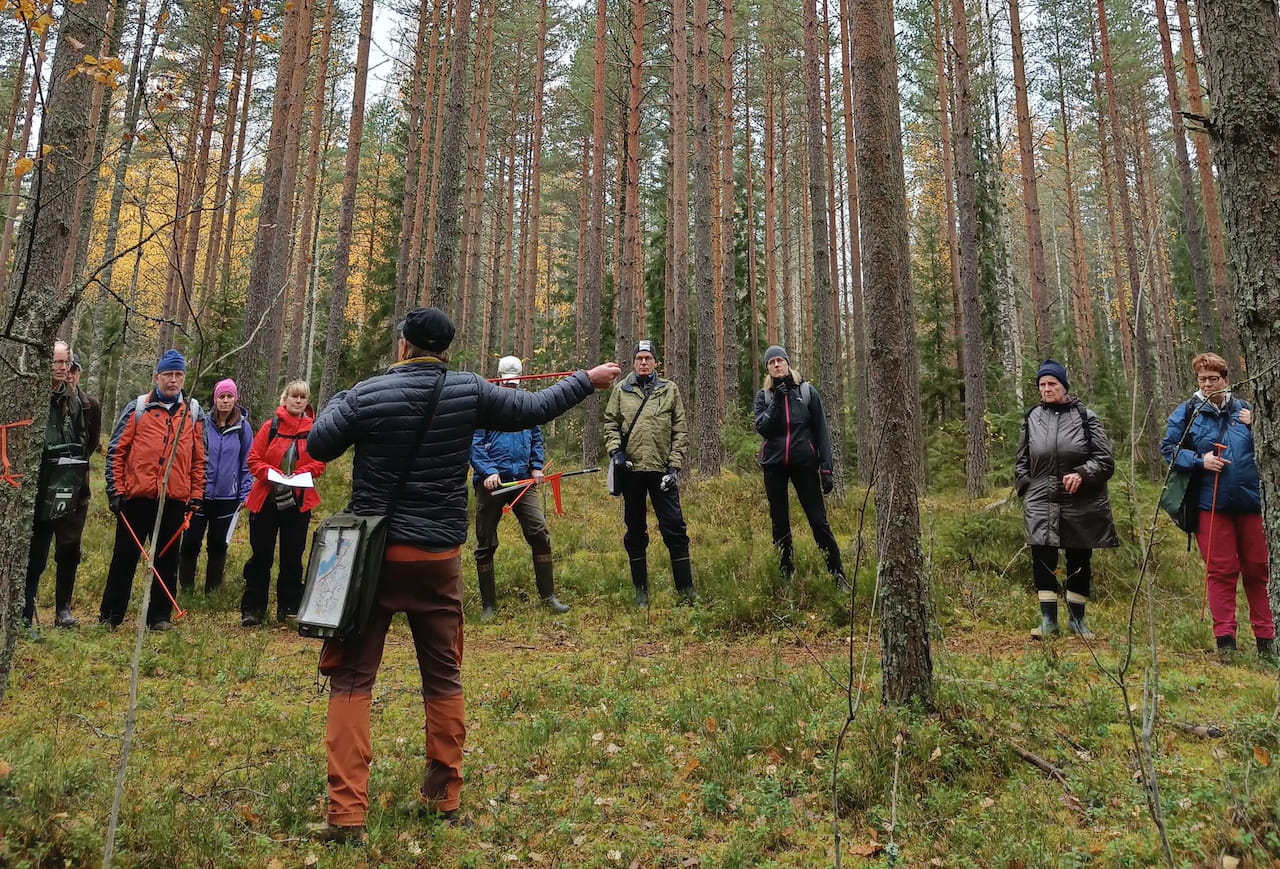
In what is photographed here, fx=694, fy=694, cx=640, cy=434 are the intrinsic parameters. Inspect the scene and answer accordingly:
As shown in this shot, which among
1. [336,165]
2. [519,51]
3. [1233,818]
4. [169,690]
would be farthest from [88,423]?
[336,165]

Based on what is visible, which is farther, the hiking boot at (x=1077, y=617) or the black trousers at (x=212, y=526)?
the black trousers at (x=212, y=526)

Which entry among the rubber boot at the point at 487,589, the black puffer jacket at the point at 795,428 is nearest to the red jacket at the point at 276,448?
the rubber boot at the point at 487,589

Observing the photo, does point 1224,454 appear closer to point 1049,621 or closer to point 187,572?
point 1049,621

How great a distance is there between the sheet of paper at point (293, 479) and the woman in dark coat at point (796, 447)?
413 cm

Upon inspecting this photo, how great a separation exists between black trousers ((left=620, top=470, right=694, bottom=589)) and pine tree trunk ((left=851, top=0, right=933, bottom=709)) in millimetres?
3046

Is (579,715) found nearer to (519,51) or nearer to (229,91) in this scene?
(229,91)

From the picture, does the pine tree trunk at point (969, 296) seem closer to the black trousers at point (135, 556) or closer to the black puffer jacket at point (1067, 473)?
the black puffer jacket at point (1067, 473)

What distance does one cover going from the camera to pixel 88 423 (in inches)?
239

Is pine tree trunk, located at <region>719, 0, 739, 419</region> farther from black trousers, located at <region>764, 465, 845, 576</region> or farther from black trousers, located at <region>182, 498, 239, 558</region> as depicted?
black trousers, located at <region>182, 498, 239, 558</region>

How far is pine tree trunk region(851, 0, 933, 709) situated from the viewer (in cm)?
367

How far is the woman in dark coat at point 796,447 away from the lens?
648 cm

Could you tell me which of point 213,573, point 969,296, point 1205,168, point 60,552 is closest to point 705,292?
point 969,296

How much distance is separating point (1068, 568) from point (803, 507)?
2199mm

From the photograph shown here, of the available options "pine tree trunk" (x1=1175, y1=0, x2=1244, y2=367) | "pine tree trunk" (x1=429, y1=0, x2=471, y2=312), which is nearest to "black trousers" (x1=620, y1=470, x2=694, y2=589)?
"pine tree trunk" (x1=429, y1=0, x2=471, y2=312)
